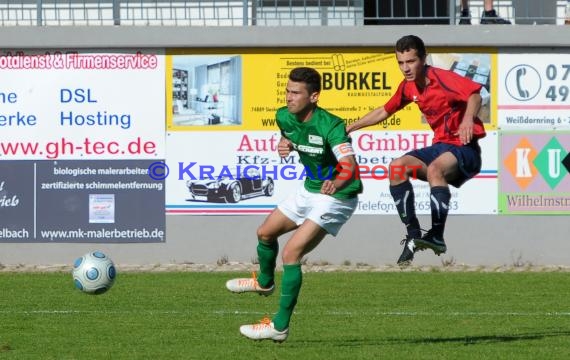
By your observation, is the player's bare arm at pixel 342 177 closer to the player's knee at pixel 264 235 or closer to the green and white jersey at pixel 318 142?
the green and white jersey at pixel 318 142

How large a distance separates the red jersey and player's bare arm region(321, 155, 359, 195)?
104 centimetres

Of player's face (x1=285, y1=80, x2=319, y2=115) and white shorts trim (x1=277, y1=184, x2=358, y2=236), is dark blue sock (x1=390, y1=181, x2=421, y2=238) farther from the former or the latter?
player's face (x1=285, y1=80, x2=319, y2=115)

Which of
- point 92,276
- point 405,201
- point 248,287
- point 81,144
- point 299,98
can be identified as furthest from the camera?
point 81,144

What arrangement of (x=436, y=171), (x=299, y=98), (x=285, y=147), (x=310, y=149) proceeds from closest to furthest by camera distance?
(x=299, y=98), (x=310, y=149), (x=285, y=147), (x=436, y=171)

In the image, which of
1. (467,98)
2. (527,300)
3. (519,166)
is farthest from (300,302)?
(519,166)

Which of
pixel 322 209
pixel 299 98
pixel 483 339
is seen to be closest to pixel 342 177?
pixel 322 209

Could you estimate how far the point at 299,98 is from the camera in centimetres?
1106

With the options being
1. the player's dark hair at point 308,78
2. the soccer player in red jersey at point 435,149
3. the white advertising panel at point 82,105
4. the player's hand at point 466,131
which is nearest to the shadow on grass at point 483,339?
the soccer player in red jersey at point 435,149

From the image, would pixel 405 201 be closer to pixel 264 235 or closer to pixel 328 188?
pixel 328 188

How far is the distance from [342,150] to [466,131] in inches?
40.8

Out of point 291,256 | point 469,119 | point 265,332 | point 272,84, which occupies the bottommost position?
point 265,332

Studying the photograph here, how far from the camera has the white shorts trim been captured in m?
11.1

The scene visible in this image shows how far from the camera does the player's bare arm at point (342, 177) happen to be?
10.8 metres

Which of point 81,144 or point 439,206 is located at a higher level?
point 81,144
